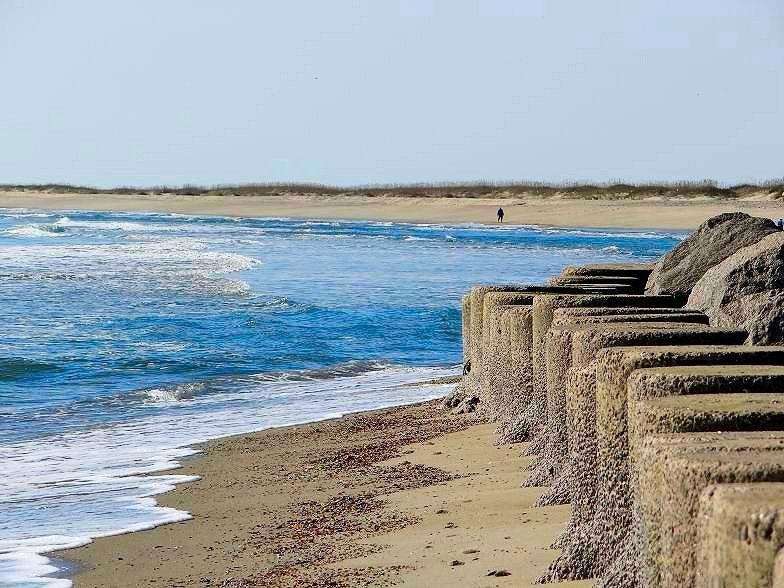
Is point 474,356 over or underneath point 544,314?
underneath

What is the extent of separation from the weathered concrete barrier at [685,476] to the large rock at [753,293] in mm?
3417

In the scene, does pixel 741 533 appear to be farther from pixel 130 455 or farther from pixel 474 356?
pixel 474 356

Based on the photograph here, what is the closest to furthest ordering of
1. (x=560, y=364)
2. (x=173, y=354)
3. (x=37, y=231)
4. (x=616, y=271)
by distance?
1. (x=560, y=364)
2. (x=616, y=271)
3. (x=173, y=354)
4. (x=37, y=231)

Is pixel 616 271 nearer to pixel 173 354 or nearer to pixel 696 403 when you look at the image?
pixel 696 403

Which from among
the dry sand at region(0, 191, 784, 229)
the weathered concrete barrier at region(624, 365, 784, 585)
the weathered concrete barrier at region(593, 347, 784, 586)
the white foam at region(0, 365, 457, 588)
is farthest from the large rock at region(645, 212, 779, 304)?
the dry sand at region(0, 191, 784, 229)

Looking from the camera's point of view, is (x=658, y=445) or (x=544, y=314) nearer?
(x=658, y=445)

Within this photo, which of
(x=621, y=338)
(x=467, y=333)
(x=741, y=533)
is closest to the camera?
(x=741, y=533)

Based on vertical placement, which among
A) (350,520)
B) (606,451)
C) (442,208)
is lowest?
(442,208)

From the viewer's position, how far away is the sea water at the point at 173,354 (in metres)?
9.38

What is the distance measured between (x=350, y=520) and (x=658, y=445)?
4.17m

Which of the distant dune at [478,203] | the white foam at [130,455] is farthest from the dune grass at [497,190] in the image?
the white foam at [130,455]

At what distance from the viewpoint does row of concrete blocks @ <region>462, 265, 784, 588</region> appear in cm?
285

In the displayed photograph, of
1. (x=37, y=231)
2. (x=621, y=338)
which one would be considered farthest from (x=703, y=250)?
(x=37, y=231)

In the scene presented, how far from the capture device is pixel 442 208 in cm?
8256
